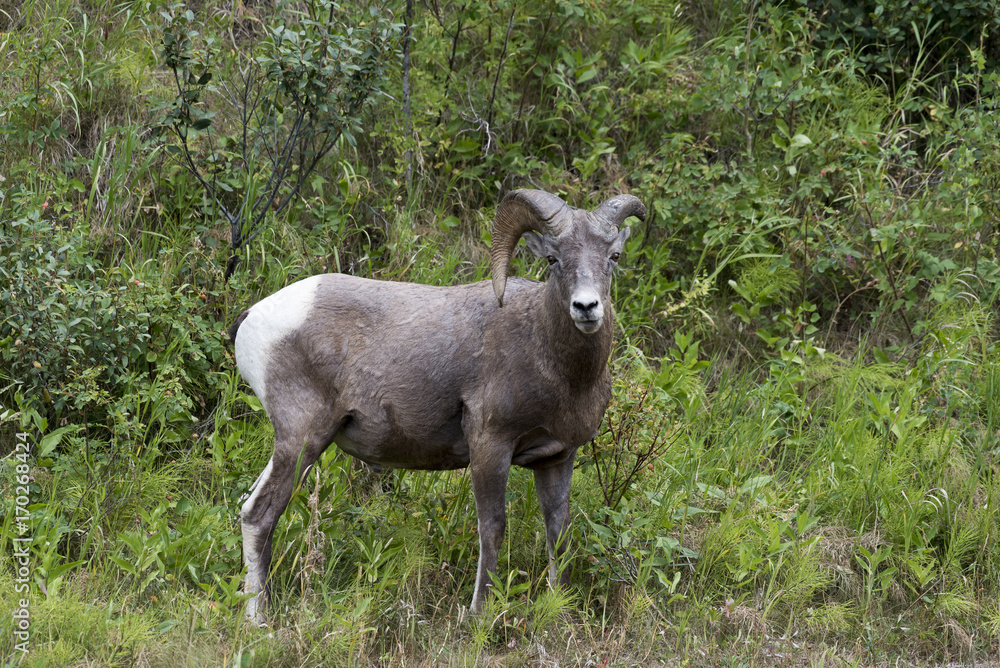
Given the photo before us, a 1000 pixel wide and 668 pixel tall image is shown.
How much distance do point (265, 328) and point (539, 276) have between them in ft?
8.36

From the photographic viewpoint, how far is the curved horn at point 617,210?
14.4 ft

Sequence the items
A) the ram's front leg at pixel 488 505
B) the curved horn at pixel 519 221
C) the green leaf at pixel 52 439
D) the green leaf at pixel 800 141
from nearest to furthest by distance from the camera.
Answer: the curved horn at pixel 519 221 → the ram's front leg at pixel 488 505 → the green leaf at pixel 52 439 → the green leaf at pixel 800 141

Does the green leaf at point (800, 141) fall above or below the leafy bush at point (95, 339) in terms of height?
above

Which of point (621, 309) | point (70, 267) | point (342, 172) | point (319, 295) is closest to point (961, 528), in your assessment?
point (621, 309)

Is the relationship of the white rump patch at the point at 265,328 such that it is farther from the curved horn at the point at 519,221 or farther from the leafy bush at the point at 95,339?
the curved horn at the point at 519,221

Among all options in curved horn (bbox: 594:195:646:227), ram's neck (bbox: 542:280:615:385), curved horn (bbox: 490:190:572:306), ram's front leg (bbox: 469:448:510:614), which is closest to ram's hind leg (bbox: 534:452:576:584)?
ram's front leg (bbox: 469:448:510:614)

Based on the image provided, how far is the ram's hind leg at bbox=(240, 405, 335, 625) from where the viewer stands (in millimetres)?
4609

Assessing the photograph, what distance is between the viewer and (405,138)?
6.97 meters

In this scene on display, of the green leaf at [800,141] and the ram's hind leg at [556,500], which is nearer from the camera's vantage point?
the ram's hind leg at [556,500]

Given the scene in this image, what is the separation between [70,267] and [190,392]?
115 cm

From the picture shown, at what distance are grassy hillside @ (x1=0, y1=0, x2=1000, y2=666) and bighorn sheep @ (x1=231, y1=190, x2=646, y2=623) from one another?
38 centimetres

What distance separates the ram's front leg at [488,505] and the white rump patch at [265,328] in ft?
4.00

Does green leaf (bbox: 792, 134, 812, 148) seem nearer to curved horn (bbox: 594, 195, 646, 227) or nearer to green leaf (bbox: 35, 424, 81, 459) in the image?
curved horn (bbox: 594, 195, 646, 227)

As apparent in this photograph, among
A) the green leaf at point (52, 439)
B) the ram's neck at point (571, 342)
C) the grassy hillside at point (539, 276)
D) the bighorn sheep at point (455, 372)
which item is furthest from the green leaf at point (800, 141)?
the green leaf at point (52, 439)
